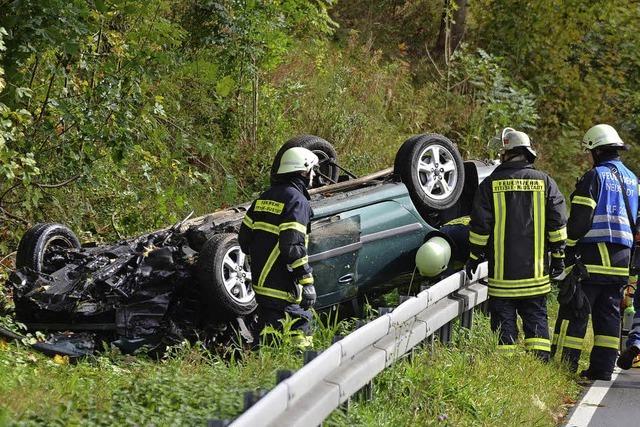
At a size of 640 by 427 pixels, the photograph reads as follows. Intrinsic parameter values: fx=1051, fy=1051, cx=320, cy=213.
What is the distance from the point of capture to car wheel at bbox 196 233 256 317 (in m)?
7.86

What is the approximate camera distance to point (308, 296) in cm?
751

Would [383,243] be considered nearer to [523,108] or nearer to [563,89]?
[523,108]

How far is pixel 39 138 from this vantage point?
10.3 m

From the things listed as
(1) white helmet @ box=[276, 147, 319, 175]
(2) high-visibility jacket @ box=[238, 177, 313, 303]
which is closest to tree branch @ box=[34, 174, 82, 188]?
(2) high-visibility jacket @ box=[238, 177, 313, 303]

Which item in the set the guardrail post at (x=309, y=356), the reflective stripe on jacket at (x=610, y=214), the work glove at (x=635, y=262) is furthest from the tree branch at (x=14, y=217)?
the work glove at (x=635, y=262)

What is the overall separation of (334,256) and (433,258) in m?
A: 0.87

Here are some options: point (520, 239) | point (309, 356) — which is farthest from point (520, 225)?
point (309, 356)

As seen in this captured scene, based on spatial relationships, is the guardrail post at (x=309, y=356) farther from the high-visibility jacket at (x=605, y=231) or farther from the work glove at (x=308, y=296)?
the high-visibility jacket at (x=605, y=231)

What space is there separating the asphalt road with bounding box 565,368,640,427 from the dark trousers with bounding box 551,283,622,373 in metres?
0.20

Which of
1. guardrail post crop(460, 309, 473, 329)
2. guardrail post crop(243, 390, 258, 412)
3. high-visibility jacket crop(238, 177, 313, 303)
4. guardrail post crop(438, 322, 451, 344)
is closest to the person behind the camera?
guardrail post crop(243, 390, 258, 412)

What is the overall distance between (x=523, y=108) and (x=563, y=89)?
7.75 ft

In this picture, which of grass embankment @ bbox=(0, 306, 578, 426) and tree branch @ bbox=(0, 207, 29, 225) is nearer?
grass embankment @ bbox=(0, 306, 578, 426)

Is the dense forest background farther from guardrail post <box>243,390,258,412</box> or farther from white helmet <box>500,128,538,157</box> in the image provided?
guardrail post <box>243,390,258,412</box>

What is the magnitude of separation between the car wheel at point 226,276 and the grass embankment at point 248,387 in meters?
0.43
